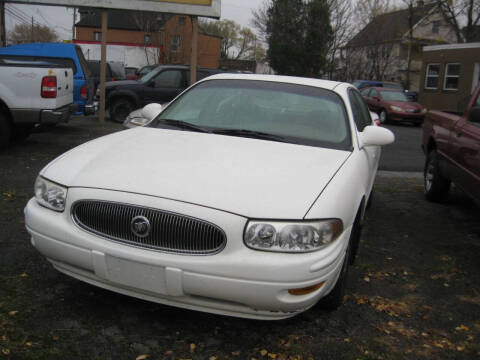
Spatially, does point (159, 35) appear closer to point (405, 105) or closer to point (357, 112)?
point (405, 105)

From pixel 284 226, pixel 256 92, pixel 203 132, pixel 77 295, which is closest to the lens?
pixel 284 226

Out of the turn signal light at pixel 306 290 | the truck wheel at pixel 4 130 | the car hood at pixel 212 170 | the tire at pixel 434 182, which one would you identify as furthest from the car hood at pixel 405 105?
the turn signal light at pixel 306 290

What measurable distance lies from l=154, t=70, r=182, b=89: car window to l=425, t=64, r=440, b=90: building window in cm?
1748

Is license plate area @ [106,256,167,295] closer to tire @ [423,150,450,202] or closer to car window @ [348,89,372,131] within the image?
car window @ [348,89,372,131]

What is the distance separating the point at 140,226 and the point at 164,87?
40.1 feet

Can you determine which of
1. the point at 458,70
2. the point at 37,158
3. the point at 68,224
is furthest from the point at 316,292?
the point at 458,70

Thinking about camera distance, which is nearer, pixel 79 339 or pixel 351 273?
pixel 79 339

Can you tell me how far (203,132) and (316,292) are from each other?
66.8 inches

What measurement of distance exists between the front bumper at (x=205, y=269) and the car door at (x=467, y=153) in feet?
8.89

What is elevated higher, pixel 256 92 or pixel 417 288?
pixel 256 92

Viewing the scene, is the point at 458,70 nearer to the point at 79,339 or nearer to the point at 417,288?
the point at 417,288

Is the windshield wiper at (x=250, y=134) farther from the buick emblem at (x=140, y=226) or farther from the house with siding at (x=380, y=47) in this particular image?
the house with siding at (x=380, y=47)

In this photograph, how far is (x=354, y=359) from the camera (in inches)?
116

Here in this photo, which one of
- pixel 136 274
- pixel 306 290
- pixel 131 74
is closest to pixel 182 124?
pixel 136 274
